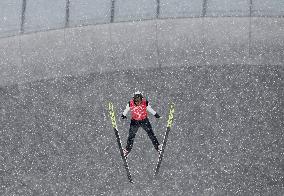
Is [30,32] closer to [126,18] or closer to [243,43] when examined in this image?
[126,18]

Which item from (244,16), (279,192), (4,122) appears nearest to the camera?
(279,192)

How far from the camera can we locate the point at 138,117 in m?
21.4

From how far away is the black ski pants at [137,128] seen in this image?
71.1 ft

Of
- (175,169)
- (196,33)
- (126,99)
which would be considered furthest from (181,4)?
(175,169)

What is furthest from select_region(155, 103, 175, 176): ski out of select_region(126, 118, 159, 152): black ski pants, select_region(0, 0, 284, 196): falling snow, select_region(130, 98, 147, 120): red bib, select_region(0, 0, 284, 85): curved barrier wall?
select_region(0, 0, 284, 85): curved barrier wall

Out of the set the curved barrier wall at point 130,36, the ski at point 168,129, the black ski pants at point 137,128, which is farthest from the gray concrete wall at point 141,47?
the black ski pants at point 137,128

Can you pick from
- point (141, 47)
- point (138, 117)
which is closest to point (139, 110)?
point (138, 117)

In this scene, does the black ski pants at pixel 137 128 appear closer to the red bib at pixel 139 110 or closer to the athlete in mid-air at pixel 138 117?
the athlete in mid-air at pixel 138 117

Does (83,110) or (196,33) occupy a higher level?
(196,33)

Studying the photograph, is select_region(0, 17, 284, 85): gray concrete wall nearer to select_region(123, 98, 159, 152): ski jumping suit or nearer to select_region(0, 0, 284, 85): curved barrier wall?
select_region(0, 0, 284, 85): curved barrier wall

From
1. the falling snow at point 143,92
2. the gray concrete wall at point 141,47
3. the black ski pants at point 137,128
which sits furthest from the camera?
the gray concrete wall at point 141,47

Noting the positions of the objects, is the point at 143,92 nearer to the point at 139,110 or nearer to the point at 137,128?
the point at 137,128

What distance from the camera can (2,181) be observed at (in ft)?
72.6

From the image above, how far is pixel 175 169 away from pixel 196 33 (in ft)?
16.1
